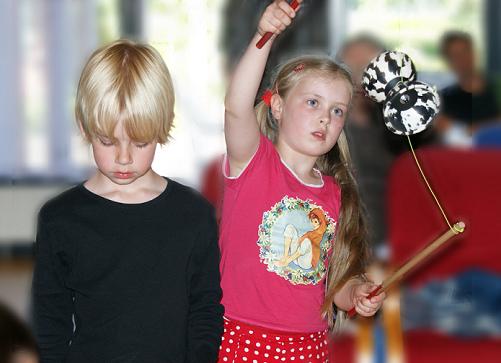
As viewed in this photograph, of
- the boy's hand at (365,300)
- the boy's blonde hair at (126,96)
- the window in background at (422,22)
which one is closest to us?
the boy's blonde hair at (126,96)

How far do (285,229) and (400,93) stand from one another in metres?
0.29

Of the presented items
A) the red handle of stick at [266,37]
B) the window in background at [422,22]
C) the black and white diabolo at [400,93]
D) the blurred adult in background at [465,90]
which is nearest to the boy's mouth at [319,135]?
the black and white diabolo at [400,93]

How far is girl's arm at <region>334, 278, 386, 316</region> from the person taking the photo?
146 cm

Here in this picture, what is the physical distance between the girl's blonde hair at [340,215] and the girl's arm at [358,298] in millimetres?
12

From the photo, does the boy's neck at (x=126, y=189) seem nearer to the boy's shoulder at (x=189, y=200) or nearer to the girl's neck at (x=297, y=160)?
the boy's shoulder at (x=189, y=200)

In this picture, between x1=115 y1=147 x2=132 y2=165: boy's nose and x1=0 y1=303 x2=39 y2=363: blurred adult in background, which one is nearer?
x1=0 y1=303 x2=39 y2=363: blurred adult in background

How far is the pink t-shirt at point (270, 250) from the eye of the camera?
59.0 inches

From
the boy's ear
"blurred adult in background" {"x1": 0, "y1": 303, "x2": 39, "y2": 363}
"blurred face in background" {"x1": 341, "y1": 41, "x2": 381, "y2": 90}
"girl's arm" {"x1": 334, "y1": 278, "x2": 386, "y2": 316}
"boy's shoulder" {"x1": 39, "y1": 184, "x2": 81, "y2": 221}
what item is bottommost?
"girl's arm" {"x1": 334, "y1": 278, "x2": 386, "y2": 316}

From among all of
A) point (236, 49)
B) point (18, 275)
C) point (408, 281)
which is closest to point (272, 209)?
point (408, 281)

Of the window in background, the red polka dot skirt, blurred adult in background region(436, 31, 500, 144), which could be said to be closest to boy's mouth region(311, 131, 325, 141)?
the red polka dot skirt

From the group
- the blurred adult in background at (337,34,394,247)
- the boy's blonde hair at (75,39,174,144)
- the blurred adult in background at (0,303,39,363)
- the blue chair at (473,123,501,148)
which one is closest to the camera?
the blurred adult in background at (0,303,39,363)

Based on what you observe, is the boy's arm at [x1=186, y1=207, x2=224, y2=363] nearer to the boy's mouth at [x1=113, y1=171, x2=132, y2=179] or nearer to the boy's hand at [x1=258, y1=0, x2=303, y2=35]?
the boy's mouth at [x1=113, y1=171, x2=132, y2=179]

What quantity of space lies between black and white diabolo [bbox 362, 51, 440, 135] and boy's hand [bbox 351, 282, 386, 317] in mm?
262

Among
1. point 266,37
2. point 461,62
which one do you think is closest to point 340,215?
point 266,37
